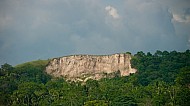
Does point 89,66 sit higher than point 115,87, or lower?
higher

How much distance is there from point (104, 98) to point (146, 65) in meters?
41.1

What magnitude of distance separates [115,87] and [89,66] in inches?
1455

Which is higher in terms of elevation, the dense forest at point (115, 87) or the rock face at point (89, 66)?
the rock face at point (89, 66)

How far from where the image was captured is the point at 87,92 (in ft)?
286

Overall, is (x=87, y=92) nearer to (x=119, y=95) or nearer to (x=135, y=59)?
(x=119, y=95)

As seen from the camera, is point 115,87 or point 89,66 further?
point 89,66

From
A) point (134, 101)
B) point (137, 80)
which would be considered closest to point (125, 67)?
point (137, 80)

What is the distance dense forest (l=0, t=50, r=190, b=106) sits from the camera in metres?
73.8

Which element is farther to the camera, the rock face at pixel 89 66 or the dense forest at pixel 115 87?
the rock face at pixel 89 66

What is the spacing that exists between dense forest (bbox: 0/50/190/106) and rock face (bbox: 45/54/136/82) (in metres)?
3.09

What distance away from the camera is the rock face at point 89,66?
122438 millimetres

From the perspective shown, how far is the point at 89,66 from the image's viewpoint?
409 ft

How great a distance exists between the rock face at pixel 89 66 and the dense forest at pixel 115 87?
3.09 m

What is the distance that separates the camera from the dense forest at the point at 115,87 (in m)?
73.8
